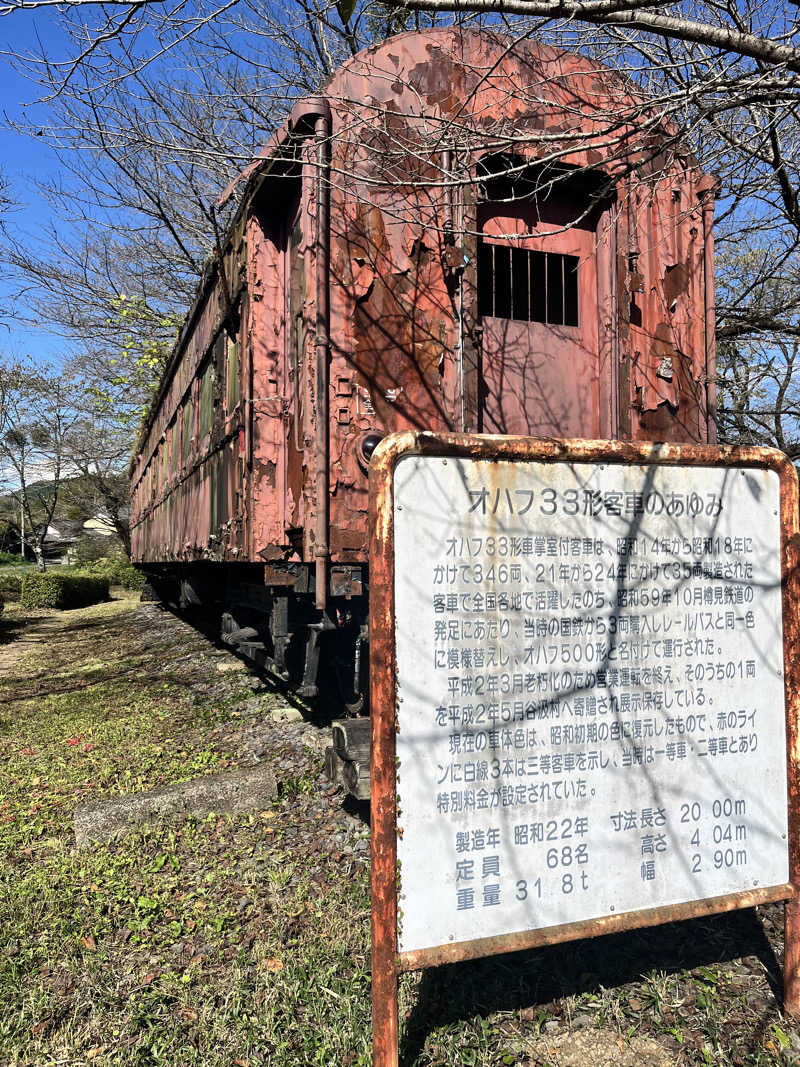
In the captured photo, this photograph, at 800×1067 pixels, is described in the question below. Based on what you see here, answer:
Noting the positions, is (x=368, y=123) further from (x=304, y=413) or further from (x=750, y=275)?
(x=750, y=275)

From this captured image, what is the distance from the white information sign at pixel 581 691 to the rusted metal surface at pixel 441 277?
Result: 1650 millimetres

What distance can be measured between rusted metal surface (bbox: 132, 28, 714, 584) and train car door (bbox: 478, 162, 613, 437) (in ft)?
0.04

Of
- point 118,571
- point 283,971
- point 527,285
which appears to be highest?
point 527,285

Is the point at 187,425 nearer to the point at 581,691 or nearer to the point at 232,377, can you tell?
the point at 232,377

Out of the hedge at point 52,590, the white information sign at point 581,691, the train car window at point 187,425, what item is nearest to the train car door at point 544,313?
the white information sign at point 581,691

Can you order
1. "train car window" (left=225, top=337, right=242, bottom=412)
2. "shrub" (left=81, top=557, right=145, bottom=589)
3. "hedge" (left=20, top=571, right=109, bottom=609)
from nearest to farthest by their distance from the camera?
"train car window" (left=225, top=337, right=242, bottom=412), "hedge" (left=20, top=571, right=109, bottom=609), "shrub" (left=81, top=557, right=145, bottom=589)

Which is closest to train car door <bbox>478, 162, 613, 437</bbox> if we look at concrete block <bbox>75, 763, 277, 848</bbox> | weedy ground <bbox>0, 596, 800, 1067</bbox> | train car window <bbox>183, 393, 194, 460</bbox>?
weedy ground <bbox>0, 596, 800, 1067</bbox>

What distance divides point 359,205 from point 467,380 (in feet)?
3.45

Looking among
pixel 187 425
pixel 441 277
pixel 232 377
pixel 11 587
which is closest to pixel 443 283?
pixel 441 277

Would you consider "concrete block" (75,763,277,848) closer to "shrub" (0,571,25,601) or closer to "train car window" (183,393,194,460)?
"train car window" (183,393,194,460)

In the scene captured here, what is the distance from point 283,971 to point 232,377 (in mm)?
3843

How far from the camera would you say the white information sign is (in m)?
2.00

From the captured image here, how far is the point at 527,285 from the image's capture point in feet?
13.9

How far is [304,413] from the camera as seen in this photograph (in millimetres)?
3842
